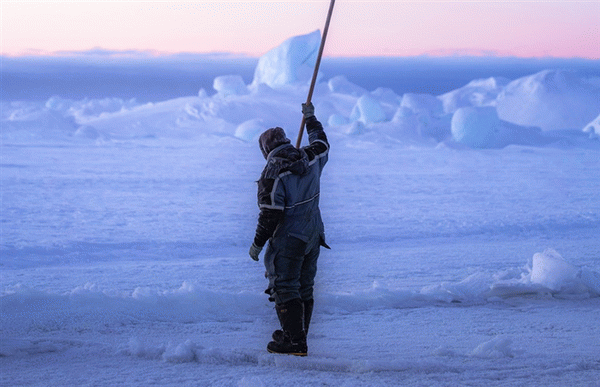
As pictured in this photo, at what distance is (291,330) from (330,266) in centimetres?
252

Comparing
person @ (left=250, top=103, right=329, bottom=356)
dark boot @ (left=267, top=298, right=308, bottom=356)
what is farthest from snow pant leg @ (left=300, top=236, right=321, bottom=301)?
dark boot @ (left=267, top=298, right=308, bottom=356)

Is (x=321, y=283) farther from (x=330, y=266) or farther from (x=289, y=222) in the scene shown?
(x=289, y=222)

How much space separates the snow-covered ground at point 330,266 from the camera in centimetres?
304

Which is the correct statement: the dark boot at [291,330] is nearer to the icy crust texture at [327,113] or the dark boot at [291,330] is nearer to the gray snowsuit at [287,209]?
the gray snowsuit at [287,209]

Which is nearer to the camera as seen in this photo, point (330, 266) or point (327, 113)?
point (330, 266)

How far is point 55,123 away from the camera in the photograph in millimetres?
18156

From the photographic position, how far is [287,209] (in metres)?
2.93

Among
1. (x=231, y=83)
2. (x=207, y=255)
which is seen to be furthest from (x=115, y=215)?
(x=231, y=83)

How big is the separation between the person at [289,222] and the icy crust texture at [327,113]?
1277 cm

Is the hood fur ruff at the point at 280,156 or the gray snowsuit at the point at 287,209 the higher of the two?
the hood fur ruff at the point at 280,156

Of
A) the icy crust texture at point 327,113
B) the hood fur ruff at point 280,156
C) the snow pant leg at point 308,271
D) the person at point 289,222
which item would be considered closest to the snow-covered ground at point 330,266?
the person at point 289,222

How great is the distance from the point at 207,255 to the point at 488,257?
2.25m

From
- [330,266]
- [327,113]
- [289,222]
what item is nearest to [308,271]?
[289,222]

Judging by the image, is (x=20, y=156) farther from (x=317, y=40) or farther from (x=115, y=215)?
(x=317, y=40)
